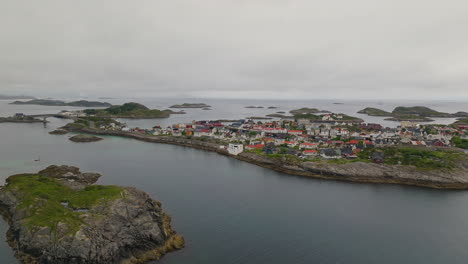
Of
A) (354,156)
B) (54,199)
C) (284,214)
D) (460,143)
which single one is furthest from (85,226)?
(460,143)

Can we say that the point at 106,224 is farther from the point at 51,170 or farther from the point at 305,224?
the point at 51,170

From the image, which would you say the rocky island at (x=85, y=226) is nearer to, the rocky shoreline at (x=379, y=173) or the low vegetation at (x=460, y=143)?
the rocky shoreline at (x=379, y=173)

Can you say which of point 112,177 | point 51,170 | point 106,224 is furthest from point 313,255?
point 51,170

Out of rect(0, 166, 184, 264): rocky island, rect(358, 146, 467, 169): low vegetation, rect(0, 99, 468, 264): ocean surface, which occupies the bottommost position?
rect(0, 99, 468, 264): ocean surface

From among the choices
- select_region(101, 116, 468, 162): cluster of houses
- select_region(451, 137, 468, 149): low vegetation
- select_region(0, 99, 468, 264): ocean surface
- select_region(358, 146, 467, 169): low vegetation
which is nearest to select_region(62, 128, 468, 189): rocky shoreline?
select_region(358, 146, 467, 169): low vegetation

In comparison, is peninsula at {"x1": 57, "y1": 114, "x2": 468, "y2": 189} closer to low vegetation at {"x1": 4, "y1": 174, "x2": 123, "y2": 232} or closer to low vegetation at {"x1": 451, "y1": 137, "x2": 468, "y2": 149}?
low vegetation at {"x1": 451, "y1": 137, "x2": 468, "y2": 149}

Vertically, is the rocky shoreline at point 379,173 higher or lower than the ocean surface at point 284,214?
higher

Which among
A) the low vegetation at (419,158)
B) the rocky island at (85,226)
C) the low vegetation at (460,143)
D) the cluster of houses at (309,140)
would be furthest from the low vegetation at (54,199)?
the low vegetation at (460,143)
